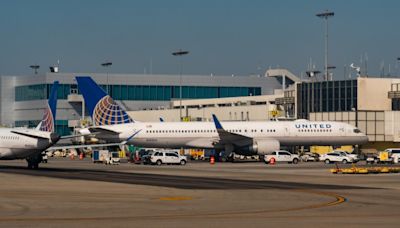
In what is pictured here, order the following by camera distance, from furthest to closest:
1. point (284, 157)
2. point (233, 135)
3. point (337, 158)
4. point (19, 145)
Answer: point (233, 135)
point (284, 157)
point (337, 158)
point (19, 145)

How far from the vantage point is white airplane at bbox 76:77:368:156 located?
335 feet

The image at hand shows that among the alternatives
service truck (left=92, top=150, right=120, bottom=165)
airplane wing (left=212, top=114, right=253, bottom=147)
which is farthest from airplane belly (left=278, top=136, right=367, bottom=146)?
service truck (left=92, top=150, right=120, bottom=165)

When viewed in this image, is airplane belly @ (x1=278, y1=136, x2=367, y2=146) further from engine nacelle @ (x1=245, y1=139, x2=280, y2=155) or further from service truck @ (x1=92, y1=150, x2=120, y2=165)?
service truck @ (x1=92, y1=150, x2=120, y2=165)

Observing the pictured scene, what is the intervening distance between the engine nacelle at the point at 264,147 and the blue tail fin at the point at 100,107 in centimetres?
1543

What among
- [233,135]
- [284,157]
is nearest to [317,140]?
[284,157]

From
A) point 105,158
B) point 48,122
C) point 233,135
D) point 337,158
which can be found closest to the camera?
point 48,122

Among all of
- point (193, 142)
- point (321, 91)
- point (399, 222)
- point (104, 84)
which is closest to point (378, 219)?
point (399, 222)

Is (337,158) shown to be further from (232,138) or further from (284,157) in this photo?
(232,138)

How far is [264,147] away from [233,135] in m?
3.78

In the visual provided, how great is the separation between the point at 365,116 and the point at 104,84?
261 feet

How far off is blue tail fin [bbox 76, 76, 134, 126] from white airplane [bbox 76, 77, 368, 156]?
1.99 ft

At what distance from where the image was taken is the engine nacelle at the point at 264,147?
101 metres

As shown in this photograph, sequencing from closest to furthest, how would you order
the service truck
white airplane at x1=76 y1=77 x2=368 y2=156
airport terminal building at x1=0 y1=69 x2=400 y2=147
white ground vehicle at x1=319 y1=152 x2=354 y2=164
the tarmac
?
the tarmac, white ground vehicle at x1=319 y1=152 x2=354 y2=164, the service truck, white airplane at x1=76 y1=77 x2=368 y2=156, airport terminal building at x1=0 y1=69 x2=400 y2=147

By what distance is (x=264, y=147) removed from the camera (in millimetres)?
101375
